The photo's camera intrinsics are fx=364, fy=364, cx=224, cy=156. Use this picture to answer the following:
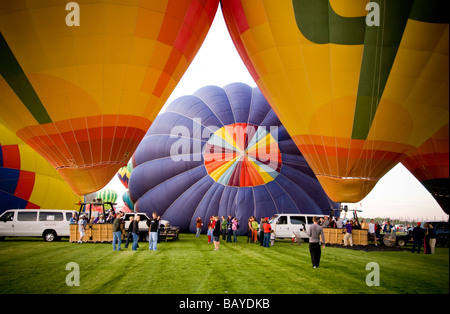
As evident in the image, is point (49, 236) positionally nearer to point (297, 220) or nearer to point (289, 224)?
point (289, 224)

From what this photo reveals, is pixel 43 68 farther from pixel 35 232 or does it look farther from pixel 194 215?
pixel 194 215

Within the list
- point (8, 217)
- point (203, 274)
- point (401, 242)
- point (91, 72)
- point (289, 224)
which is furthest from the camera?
point (289, 224)

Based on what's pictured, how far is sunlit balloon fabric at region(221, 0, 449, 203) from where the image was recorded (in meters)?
6.40

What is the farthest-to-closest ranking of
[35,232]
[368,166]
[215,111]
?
[215,111]
[35,232]
[368,166]

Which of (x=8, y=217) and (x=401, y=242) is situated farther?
(x=401, y=242)

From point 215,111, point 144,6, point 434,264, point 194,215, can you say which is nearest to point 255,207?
point 194,215

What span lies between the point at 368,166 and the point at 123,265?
565 centimetres

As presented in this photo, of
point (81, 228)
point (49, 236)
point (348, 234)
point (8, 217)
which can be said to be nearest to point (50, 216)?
point (49, 236)

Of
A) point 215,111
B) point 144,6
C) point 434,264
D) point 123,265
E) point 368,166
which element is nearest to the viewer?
point 434,264

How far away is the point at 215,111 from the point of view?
668 inches

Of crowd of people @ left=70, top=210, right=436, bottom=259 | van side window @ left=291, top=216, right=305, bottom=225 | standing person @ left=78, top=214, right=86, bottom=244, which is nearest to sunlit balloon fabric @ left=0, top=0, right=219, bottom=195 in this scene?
crowd of people @ left=70, top=210, right=436, bottom=259

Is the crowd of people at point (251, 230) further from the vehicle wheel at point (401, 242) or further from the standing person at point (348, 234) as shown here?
the vehicle wheel at point (401, 242)

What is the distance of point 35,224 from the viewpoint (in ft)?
41.2

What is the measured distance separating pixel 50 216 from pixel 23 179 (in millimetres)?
2889
